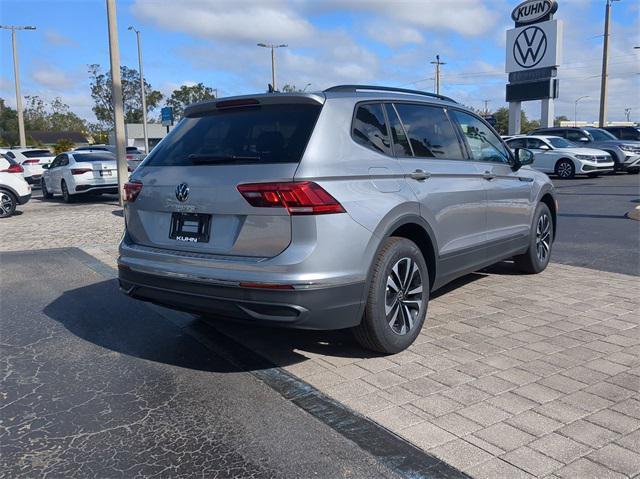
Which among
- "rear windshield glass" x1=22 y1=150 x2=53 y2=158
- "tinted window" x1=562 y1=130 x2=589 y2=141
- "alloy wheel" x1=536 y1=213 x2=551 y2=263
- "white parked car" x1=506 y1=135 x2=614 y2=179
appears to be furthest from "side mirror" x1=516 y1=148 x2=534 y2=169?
"rear windshield glass" x1=22 y1=150 x2=53 y2=158

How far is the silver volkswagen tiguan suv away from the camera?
3.64 meters

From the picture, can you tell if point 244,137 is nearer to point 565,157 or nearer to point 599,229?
point 599,229

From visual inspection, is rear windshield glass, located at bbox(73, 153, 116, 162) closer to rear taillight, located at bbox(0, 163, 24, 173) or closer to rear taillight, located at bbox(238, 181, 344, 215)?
rear taillight, located at bbox(0, 163, 24, 173)

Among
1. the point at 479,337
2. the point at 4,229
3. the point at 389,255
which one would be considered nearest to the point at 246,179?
the point at 389,255

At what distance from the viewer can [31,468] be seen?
300 cm

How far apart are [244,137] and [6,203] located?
12.3 meters

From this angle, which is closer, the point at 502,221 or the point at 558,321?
the point at 558,321

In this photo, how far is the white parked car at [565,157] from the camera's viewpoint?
20.6m

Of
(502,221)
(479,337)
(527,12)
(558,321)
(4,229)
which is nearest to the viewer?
(479,337)

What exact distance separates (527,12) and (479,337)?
3253cm

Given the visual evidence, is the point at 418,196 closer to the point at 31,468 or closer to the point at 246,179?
the point at 246,179

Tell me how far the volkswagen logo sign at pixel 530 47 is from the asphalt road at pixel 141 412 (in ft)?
103

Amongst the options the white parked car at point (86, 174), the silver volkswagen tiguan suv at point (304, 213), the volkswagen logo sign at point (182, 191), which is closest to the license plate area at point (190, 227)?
the silver volkswagen tiguan suv at point (304, 213)

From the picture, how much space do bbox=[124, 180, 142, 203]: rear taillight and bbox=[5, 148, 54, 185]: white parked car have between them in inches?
921
